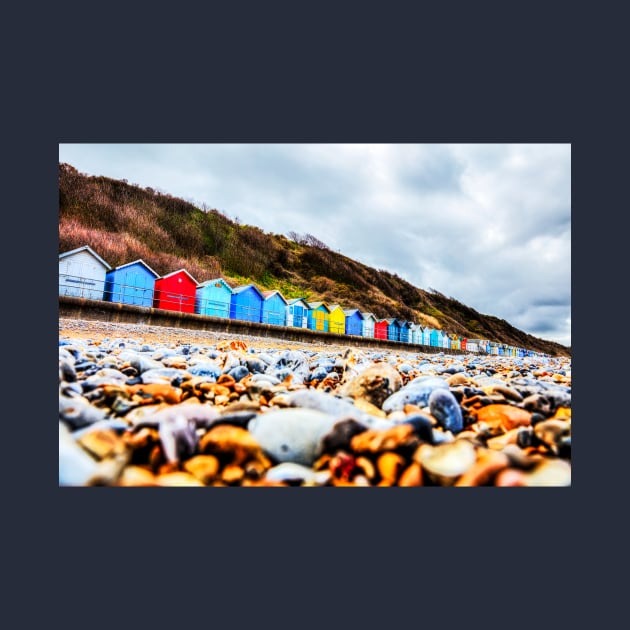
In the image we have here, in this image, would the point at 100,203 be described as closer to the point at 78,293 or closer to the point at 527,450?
the point at 78,293

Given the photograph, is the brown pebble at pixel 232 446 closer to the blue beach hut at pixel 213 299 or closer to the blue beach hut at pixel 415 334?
the blue beach hut at pixel 213 299

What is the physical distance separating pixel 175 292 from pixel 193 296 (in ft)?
2.29

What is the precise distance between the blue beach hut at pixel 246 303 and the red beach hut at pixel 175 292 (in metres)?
1.57

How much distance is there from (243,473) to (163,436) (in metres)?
0.38

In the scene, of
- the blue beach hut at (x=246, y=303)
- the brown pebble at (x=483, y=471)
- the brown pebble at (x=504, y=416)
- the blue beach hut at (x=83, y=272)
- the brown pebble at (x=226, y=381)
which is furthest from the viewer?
the blue beach hut at (x=246, y=303)

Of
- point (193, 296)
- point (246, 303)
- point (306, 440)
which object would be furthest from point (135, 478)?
point (246, 303)

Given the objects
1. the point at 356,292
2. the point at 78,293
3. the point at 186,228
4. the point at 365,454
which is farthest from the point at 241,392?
the point at 356,292

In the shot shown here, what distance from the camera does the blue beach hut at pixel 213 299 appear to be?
1308 cm

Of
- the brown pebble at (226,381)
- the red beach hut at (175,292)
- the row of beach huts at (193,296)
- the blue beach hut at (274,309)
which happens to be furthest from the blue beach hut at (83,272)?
the brown pebble at (226,381)

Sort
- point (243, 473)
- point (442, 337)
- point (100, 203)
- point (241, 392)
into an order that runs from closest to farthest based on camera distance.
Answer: point (243, 473) → point (241, 392) → point (100, 203) → point (442, 337)

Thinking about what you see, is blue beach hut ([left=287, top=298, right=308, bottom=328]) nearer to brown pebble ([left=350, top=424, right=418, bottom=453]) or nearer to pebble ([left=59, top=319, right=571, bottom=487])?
pebble ([left=59, top=319, right=571, bottom=487])

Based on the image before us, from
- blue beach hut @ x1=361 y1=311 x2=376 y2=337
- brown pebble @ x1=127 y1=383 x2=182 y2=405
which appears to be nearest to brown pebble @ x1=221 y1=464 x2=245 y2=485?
brown pebble @ x1=127 y1=383 x2=182 y2=405

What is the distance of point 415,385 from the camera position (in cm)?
241

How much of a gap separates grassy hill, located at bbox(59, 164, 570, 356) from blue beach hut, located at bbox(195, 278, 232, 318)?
10.0 ft
